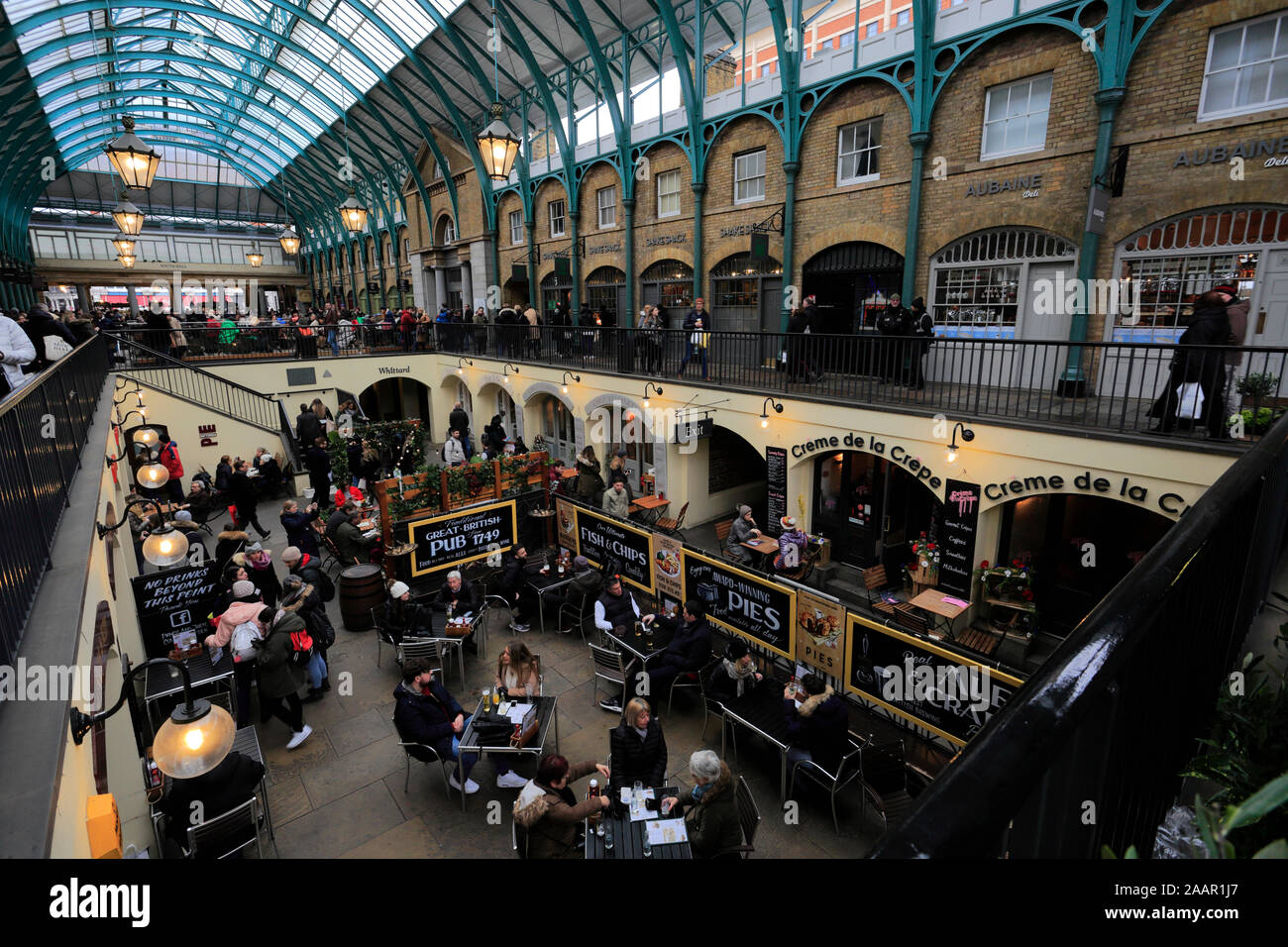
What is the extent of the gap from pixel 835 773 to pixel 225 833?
568 cm

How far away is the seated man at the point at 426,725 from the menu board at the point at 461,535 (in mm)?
4631

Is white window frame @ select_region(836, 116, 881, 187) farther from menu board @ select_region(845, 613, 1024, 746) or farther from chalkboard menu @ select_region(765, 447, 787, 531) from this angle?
menu board @ select_region(845, 613, 1024, 746)

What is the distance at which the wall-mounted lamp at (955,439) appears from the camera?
398 inches

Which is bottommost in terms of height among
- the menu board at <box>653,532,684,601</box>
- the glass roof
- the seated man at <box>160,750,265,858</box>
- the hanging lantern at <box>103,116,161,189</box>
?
the seated man at <box>160,750,265,858</box>

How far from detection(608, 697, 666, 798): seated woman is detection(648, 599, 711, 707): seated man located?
66.2 inches

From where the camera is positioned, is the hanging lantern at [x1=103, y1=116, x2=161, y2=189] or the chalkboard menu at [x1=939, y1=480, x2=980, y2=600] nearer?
the chalkboard menu at [x1=939, y1=480, x2=980, y2=600]

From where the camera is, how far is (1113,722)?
1.10m

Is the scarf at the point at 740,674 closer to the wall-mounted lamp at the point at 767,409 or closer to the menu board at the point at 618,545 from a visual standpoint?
the menu board at the point at 618,545

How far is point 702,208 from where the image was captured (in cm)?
1733

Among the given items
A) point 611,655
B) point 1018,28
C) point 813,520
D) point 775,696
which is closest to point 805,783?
point 775,696

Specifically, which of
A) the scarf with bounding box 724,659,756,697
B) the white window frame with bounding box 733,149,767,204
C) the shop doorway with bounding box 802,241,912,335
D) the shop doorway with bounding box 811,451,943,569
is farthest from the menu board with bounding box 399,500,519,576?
the white window frame with bounding box 733,149,767,204

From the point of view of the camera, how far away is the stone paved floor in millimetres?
6398

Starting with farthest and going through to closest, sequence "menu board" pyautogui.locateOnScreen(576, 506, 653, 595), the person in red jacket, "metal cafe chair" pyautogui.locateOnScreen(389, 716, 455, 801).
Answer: the person in red jacket → "menu board" pyautogui.locateOnScreen(576, 506, 653, 595) → "metal cafe chair" pyautogui.locateOnScreen(389, 716, 455, 801)

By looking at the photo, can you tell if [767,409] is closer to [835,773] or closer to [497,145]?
[497,145]
